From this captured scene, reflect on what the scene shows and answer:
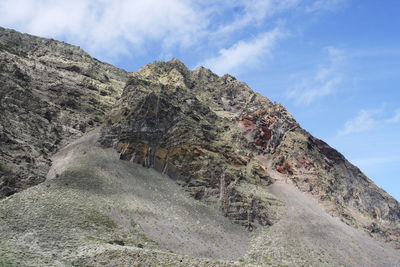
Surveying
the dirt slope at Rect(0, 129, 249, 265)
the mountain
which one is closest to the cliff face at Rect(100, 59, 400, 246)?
the mountain

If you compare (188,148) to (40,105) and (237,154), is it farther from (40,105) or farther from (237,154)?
(40,105)

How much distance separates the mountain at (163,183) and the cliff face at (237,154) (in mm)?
350

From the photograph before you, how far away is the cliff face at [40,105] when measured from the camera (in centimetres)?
6066

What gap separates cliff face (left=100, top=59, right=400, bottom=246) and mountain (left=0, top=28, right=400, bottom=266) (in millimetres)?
350

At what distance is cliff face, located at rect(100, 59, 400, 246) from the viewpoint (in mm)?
77688

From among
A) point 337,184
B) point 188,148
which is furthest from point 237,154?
point 337,184

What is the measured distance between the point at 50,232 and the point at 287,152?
237 feet

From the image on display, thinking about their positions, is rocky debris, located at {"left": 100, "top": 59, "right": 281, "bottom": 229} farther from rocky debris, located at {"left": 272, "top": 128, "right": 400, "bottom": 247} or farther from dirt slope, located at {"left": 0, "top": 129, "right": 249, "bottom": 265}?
rocky debris, located at {"left": 272, "top": 128, "right": 400, "bottom": 247}

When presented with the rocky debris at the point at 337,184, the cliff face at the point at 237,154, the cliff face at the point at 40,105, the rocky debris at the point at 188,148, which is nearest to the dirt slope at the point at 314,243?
the cliff face at the point at 237,154

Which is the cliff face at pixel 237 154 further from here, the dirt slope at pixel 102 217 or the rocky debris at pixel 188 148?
the dirt slope at pixel 102 217

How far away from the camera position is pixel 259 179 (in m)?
87.8

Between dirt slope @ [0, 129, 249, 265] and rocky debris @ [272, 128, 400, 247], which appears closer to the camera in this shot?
dirt slope @ [0, 129, 249, 265]

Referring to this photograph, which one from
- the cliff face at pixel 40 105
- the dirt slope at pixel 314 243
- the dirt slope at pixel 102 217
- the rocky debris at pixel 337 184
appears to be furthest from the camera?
the rocky debris at pixel 337 184

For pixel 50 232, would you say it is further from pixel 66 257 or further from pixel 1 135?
pixel 1 135
